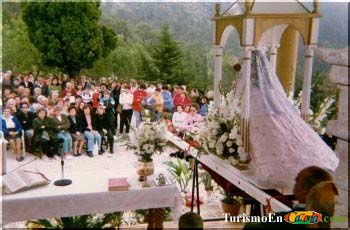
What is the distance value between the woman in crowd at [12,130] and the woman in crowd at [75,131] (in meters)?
0.98

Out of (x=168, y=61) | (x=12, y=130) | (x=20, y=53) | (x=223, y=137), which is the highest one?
(x=20, y=53)

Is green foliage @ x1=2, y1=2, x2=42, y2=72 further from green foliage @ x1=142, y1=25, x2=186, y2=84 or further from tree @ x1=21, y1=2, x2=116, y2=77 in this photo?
green foliage @ x1=142, y1=25, x2=186, y2=84

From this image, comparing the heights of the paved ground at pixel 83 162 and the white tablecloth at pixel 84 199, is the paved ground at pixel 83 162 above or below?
below

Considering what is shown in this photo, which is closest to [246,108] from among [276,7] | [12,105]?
[276,7]

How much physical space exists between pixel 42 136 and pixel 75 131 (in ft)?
2.33

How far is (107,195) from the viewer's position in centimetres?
411

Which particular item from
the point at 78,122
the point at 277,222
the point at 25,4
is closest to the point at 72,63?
the point at 25,4

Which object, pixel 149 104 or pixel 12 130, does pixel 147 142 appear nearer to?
pixel 12 130

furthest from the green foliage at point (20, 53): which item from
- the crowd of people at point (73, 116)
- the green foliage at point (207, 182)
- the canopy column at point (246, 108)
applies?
the canopy column at point (246, 108)

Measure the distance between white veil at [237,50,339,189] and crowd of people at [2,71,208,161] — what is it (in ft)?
9.08

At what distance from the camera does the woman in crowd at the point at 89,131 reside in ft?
27.8

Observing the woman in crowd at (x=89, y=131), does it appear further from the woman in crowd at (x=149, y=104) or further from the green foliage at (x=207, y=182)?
the green foliage at (x=207, y=182)

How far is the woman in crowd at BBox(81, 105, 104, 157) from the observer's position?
8.47 m

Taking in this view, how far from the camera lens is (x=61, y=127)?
8.09 meters
